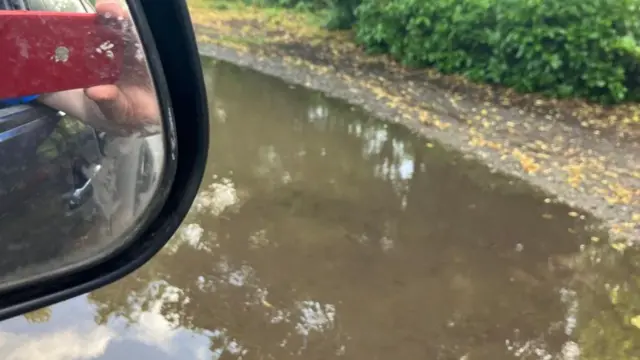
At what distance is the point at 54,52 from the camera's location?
1191 mm

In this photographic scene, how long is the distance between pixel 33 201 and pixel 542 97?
8.98 m

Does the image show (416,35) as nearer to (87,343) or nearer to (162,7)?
(87,343)

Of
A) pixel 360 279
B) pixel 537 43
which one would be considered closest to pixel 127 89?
pixel 360 279

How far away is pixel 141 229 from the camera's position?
1567 mm

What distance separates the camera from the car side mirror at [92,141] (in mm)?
1213

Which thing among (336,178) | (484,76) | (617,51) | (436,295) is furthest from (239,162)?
(617,51)

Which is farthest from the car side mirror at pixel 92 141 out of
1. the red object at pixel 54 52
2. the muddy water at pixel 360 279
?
the muddy water at pixel 360 279

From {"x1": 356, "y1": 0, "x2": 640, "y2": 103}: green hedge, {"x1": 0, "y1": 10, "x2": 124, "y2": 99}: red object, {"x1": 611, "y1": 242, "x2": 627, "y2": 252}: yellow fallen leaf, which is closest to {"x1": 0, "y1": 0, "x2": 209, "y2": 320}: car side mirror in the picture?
{"x1": 0, "y1": 10, "x2": 124, "y2": 99}: red object

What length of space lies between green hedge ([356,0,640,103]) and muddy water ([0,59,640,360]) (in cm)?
310

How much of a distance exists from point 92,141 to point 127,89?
21 cm

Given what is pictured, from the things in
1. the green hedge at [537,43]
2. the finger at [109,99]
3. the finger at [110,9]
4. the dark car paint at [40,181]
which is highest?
the finger at [110,9]

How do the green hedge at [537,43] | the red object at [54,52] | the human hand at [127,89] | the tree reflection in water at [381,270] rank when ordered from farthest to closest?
the green hedge at [537,43] < the tree reflection in water at [381,270] < the human hand at [127,89] < the red object at [54,52]

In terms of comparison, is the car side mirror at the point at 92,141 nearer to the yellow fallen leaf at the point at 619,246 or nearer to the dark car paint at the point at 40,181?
the dark car paint at the point at 40,181

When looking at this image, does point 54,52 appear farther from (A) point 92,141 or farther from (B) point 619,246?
(B) point 619,246
